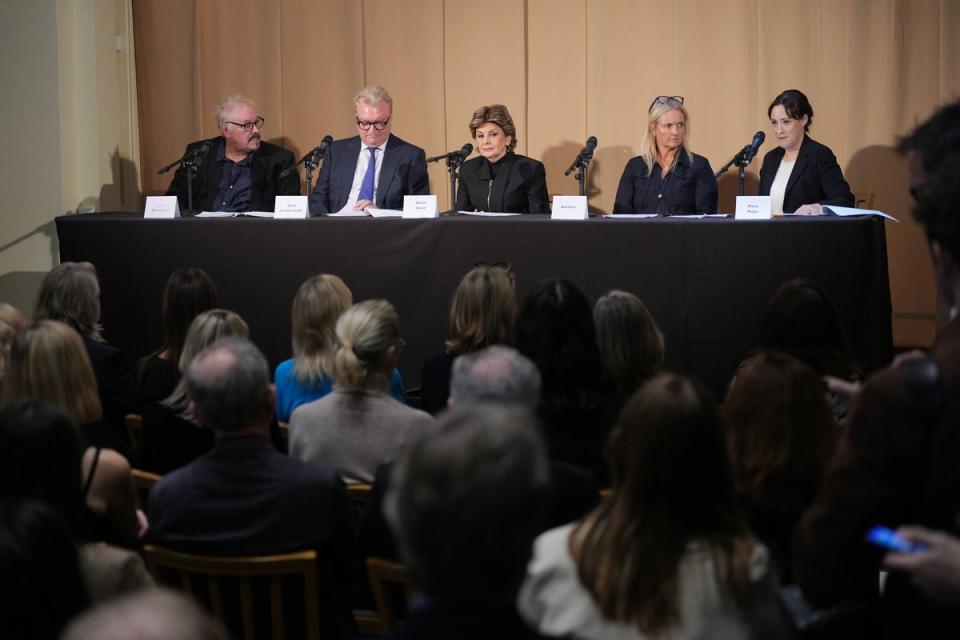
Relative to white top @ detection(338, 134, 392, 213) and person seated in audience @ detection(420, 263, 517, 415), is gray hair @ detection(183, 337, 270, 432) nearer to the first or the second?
person seated in audience @ detection(420, 263, 517, 415)

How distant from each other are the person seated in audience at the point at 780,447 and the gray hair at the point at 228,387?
874 mm

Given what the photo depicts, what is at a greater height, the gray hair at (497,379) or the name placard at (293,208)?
the name placard at (293,208)

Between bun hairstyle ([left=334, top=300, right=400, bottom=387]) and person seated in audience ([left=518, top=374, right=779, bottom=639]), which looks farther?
bun hairstyle ([left=334, top=300, right=400, bottom=387])

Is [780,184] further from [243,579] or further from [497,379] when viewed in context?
[243,579]

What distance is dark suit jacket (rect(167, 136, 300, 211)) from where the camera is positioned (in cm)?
549

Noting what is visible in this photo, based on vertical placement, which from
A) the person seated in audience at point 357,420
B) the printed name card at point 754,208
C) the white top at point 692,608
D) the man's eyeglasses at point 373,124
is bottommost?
the white top at point 692,608

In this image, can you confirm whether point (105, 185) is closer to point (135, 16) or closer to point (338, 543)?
point (135, 16)

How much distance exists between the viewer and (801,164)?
4992mm

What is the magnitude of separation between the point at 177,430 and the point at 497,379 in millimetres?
1034

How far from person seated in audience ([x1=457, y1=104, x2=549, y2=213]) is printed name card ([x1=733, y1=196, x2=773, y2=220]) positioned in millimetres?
1165

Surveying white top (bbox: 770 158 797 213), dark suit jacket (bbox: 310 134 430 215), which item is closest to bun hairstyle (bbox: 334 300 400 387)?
dark suit jacket (bbox: 310 134 430 215)

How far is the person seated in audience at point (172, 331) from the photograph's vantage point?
2.95 m

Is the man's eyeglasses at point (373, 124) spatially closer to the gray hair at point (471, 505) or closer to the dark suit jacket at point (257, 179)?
the dark suit jacket at point (257, 179)

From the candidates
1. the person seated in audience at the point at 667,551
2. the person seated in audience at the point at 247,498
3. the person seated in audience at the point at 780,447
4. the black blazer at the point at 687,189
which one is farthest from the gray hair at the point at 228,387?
the black blazer at the point at 687,189
